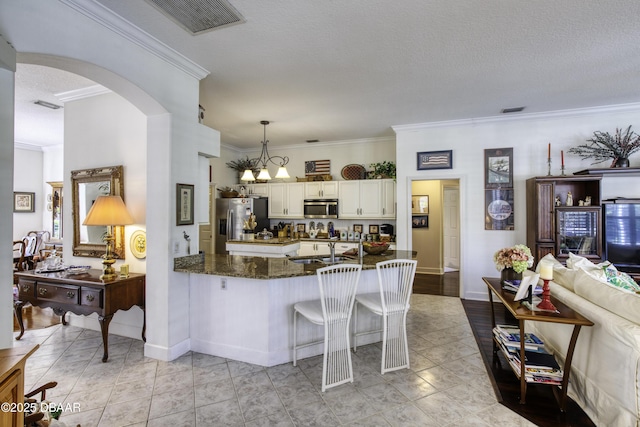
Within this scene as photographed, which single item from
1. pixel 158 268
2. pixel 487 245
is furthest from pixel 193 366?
pixel 487 245

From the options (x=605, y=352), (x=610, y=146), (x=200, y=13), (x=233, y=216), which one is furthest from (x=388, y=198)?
(x=200, y=13)

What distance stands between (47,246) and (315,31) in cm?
682

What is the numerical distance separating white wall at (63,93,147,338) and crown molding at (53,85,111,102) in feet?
0.17

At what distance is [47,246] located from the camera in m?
6.06

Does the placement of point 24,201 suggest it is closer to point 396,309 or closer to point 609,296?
point 396,309

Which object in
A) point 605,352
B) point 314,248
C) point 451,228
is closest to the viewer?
point 605,352

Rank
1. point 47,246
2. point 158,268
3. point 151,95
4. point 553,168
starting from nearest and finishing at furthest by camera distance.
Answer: point 151,95, point 158,268, point 553,168, point 47,246

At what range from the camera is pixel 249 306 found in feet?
9.45

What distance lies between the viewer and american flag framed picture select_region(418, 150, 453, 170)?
16.5 ft

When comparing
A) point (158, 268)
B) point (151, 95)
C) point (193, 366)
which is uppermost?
point (151, 95)

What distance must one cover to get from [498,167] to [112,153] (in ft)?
17.7

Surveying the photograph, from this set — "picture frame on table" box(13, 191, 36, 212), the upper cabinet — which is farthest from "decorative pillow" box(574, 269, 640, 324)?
"picture frame on table" box(13, 191, 36, 212)

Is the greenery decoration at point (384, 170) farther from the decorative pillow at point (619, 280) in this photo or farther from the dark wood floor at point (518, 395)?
the decorative pillow at point (619, 280)

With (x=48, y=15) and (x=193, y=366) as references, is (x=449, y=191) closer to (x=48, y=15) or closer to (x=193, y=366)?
(x=193, y=366)
